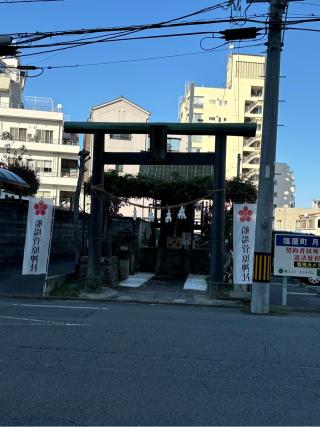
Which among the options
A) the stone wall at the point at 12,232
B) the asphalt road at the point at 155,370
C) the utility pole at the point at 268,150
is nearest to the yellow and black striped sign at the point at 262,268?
the utility pole at the point at 268,150

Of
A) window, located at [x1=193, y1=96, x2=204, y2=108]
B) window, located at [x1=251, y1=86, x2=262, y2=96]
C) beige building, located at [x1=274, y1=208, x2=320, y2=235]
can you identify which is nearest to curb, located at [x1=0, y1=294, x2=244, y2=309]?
beige building, located at [x1=274, y1=208, x2=320, y2=235]

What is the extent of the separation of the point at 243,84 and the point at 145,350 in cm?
9165

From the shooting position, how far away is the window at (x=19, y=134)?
185 ft

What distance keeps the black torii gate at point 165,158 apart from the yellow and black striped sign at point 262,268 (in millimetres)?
1925

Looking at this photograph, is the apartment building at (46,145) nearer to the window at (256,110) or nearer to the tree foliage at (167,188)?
the tree foliage at (167,188)

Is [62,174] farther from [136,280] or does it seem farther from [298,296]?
[298,296]

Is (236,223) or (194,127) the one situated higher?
(194,127)

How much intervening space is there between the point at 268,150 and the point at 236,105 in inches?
3346

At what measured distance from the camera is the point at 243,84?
94.9 m

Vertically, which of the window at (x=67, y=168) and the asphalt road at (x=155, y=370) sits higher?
the window at (x=67, y=168)

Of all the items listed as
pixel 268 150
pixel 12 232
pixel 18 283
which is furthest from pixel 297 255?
pixel 12 232

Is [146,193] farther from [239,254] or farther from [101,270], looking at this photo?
[239,254]

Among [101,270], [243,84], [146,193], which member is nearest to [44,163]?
[146,193]

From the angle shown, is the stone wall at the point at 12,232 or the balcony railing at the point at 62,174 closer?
the stone wall at the point at 12,232
